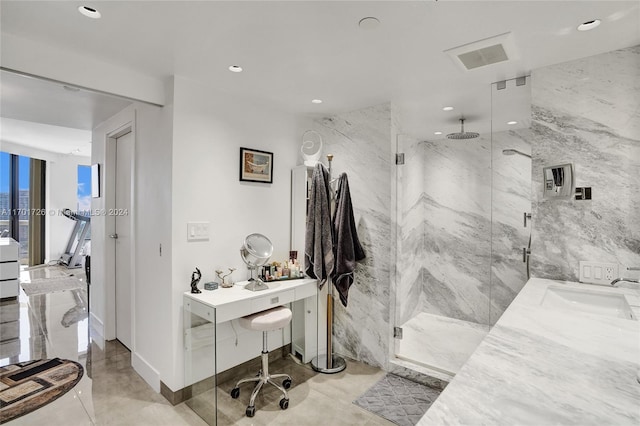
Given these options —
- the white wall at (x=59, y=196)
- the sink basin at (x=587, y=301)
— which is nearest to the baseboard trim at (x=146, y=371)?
Result: the sink basin at (x=587, y=301)

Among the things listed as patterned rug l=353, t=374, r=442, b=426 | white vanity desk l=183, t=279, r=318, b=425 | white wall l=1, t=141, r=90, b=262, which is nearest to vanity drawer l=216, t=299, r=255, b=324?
white vanity desk l=183, t=279, r=318, b=425

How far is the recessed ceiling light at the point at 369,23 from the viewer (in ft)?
5.24

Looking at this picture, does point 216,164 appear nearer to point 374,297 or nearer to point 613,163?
point 374,297

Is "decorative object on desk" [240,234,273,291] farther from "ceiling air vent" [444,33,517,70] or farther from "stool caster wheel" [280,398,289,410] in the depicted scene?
A: "ceiling air vent" [444,33,517,70]

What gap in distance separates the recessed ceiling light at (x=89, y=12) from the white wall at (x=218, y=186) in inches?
28.8

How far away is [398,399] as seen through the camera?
2.37 metres

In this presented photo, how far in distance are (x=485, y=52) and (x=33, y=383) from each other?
3966 mm

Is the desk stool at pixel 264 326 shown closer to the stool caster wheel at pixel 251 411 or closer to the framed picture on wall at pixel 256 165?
the stool caster wheel at pixel 251 411

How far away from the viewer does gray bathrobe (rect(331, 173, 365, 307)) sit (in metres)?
2.77

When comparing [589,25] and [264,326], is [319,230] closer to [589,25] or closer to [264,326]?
[264,326]

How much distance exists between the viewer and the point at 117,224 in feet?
10.7

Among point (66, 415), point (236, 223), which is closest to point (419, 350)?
point (236, 223)

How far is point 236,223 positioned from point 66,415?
5.51 feet

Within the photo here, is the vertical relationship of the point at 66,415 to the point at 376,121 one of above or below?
below
